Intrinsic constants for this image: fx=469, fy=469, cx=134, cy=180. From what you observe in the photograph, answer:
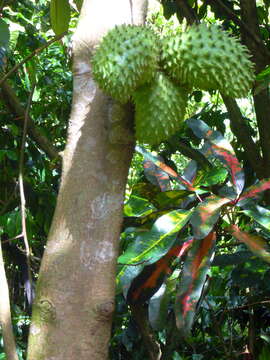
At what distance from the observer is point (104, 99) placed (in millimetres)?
914

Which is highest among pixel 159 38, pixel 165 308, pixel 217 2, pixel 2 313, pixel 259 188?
pixel 217 2

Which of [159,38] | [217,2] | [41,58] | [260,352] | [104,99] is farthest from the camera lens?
[41,58]

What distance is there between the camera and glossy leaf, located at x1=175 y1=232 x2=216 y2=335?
119cm

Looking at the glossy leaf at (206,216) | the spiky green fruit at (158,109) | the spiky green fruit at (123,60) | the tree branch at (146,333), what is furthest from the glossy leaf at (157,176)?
the spiky green fruit at (123,60)

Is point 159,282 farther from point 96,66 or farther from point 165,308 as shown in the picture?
point 96,66

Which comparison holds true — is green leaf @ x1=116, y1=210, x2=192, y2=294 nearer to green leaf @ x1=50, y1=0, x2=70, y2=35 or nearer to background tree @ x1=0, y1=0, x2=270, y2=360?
background tree @ x1=0, y1=0, x2=270, y2=360

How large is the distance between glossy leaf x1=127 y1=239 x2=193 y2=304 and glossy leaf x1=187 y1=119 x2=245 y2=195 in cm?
28

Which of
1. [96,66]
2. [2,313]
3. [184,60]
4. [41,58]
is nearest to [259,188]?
[184,60]

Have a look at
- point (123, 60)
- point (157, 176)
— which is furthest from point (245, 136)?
point (123, 60)

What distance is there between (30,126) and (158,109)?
869 millimetres

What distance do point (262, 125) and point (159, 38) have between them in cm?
106

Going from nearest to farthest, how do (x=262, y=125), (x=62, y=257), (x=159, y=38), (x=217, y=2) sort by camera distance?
(x=62, y=257), (x=159, y=38), (x=262, y=125), (x=217, y=2)

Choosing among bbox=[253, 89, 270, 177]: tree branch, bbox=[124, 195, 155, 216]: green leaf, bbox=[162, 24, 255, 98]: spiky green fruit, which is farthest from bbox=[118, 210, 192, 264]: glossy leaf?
bbox=[253, 89, 270, 177]: tree branch

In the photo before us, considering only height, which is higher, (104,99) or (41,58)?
(41,58)
